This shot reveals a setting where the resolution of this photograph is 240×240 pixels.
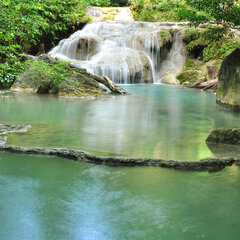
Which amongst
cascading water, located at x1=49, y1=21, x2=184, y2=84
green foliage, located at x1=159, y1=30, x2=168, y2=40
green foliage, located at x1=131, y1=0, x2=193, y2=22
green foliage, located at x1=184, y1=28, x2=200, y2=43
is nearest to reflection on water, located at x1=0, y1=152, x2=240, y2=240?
cascading water, located at x1=49, y1=21, x2=184, y2=84

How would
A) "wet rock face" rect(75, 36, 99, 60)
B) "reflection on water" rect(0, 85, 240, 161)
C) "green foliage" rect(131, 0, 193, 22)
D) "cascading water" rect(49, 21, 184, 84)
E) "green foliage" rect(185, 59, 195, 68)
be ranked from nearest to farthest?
"reflection on water" rect(0, 85, 240, 161)
"cascading water" rect(49, 21, 184, 84)
"wet rock face" rect(75, 36, 99, 60)
"green foliage" rect(185, 59, 195, 68)
"green foliage" rect(131, 0, 193, 22)

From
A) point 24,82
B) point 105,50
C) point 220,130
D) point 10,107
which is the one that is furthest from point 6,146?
point 105,50

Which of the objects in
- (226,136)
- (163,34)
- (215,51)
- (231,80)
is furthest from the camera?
(163,34)

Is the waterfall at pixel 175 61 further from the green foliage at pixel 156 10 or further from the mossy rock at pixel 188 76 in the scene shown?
the green foliage at pixel 156 10

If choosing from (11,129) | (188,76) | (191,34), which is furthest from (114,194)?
(191,34)

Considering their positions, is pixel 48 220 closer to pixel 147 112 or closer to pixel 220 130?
pixel 220 130

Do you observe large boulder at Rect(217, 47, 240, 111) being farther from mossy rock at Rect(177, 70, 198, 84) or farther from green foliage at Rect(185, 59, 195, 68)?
green foliage at Rect(185, 59, 195, 68)

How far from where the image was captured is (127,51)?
23.2 m

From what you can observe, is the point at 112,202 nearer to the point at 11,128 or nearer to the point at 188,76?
the point at 11,128

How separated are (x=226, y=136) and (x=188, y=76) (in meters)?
17.6

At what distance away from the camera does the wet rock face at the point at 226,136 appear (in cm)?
488

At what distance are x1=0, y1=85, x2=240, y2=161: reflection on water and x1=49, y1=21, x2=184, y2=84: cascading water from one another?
12058mm

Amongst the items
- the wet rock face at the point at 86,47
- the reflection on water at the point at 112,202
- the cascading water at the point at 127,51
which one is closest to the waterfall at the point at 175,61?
the cascading water at the point at 127,51

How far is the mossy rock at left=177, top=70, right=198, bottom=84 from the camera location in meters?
21.7
